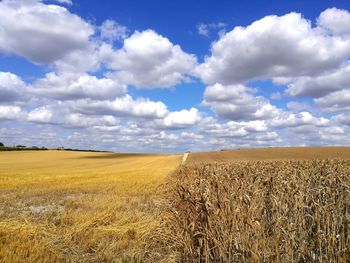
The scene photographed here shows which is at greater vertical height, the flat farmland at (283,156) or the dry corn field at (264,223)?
Answer: the flat farmland at (283,156)

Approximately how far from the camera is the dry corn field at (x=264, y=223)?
659 centimetres

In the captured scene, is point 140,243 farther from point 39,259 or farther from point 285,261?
point 285,261

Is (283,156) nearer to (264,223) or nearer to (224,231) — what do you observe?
(264,223)

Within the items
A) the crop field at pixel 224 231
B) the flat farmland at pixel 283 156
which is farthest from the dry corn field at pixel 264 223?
the flat farmland at pixel 283 156

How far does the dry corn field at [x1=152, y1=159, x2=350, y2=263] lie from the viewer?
21.6ft

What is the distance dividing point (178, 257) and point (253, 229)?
1.96 metres

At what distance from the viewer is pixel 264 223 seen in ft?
23.2

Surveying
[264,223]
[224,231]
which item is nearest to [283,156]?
[264,223]

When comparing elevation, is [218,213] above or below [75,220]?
above

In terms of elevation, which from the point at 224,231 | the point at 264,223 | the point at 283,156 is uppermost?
the point at 283,156

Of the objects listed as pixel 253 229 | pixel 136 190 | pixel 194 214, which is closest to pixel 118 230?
pixel 194 214

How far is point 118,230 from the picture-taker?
36.2 feet

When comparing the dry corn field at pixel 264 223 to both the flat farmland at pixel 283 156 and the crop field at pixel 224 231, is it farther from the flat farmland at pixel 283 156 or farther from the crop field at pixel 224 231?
the flat farmland at pixel 283 156

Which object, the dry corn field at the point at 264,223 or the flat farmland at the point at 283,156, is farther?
the flat farmland at the point at 283,156
